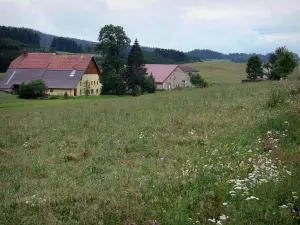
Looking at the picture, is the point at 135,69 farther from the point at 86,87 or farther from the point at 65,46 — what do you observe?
the point at 65,46

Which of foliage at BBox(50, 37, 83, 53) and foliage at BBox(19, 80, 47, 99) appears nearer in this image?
foliage at BBox(19, 80, 47, 99)

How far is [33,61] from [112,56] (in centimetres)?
1804

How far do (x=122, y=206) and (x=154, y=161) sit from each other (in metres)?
2.75

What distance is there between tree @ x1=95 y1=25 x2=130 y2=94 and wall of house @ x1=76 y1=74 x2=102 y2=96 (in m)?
3.04

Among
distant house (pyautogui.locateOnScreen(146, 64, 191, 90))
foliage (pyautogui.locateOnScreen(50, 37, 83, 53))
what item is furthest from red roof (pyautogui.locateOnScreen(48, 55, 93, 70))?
foliage (pyautogui.locateOnScreen(50, 37, 83, 53))

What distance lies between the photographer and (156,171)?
7852 mm

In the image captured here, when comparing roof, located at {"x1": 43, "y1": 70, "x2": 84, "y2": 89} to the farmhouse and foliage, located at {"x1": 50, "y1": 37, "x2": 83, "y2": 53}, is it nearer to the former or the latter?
the farmhouse

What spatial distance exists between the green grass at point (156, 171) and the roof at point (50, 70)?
4979 centimetres

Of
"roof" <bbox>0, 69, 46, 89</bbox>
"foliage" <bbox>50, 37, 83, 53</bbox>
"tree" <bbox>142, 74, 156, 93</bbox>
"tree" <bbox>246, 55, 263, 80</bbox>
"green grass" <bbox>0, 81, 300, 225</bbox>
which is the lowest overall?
"green grass" <bbox>0, 81, 300, 225</bbox>

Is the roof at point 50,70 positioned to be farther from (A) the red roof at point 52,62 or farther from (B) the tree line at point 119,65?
(B) the tree line at point 119,65

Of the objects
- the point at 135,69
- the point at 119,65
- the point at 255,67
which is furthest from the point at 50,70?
the point at 255,67

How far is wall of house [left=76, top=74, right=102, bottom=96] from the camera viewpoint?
6232 cm

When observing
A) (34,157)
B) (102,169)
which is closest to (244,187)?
(102,169)

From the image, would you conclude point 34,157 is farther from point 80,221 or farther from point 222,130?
point 222,130
